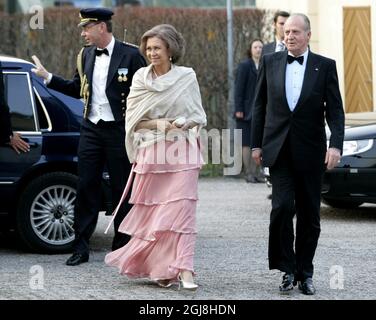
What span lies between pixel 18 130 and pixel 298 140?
121 inches

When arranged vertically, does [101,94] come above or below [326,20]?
below

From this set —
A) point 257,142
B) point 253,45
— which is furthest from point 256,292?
point 253,45

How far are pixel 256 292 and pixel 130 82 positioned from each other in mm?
2234

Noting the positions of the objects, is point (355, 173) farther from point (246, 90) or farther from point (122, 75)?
point (246, 90)

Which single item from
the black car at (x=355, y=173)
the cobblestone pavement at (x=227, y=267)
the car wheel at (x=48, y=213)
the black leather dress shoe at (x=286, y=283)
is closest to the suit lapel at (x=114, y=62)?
the car wheel at (x=48, y=213)

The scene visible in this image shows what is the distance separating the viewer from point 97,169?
10.4 metres

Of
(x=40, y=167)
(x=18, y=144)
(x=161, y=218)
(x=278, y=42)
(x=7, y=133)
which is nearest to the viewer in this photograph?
(x=161, y=218)

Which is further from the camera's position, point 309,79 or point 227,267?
point 227,267

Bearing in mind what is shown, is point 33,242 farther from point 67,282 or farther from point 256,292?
point 256,292

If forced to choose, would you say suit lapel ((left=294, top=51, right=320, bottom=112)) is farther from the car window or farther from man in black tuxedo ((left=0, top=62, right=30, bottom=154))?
the car window

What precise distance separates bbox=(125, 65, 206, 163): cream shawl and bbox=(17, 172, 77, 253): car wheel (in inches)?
70.9

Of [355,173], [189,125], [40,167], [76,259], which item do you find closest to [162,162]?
[189,125]

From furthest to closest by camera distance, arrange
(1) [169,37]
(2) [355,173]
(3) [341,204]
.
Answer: (3) [341,204] < (2) [355,173] < (1) [169,37]

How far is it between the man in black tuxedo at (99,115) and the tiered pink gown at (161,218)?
0.79 meters
